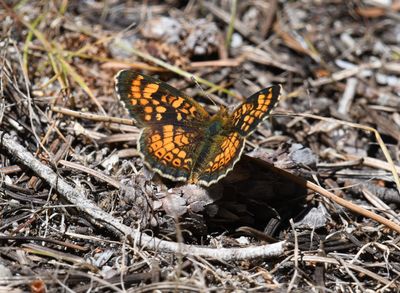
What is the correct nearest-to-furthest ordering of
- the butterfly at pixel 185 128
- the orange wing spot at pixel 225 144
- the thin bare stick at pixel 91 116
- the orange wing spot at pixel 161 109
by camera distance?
the butterfly at pixel 185 128 < the orange wing spot at pixel 225 144 < the orange wing spot at pixel 161 109 < the thin bare stick at pixel 91 116

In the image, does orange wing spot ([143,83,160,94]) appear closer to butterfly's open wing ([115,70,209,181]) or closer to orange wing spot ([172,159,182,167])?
butterfly's open wing ([115,70,209,181])

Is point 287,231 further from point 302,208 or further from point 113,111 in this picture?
point 113,111

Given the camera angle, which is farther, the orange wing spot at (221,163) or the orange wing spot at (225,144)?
the orange wing spot at (225,144)

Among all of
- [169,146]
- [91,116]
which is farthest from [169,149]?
[91,116]

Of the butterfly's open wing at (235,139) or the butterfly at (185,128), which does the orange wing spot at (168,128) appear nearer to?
the butterfly at (185,128)

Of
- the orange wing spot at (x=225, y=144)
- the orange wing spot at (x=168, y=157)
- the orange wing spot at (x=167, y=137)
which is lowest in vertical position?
the orange wing spot at (x=168, y=157)

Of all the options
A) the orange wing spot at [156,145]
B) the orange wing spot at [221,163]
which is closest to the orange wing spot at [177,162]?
Answer: the orange wing spot at [156,145]

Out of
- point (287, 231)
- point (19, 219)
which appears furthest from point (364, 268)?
point (19, 219)
